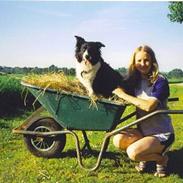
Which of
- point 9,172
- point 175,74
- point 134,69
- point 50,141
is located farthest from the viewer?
point 175,74

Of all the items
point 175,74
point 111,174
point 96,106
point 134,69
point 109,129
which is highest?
point 134,69

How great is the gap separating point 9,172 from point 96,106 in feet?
4.76

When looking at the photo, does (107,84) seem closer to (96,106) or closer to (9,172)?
(96,106)

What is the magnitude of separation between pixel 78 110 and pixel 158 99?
3.48ft

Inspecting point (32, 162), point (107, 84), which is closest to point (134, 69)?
point (107, 84)

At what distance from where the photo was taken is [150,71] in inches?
192

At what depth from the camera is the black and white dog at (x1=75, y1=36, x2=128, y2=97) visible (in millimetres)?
5348

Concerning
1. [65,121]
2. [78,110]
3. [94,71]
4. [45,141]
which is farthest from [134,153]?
[45,141]

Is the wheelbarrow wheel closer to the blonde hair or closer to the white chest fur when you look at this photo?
the white chest fur

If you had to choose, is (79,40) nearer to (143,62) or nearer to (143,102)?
(143,62)

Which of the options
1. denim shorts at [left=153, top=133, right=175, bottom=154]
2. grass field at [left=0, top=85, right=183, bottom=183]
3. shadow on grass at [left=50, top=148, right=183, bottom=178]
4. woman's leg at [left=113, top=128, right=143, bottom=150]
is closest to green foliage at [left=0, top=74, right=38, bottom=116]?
grass field at [left=0, top=85, right=183, bottom=183]

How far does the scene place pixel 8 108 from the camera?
509 inches

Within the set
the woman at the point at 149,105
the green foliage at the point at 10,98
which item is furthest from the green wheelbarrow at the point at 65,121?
the green foliage at the point at 10,98

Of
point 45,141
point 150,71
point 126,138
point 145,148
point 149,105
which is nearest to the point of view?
point 149,105
